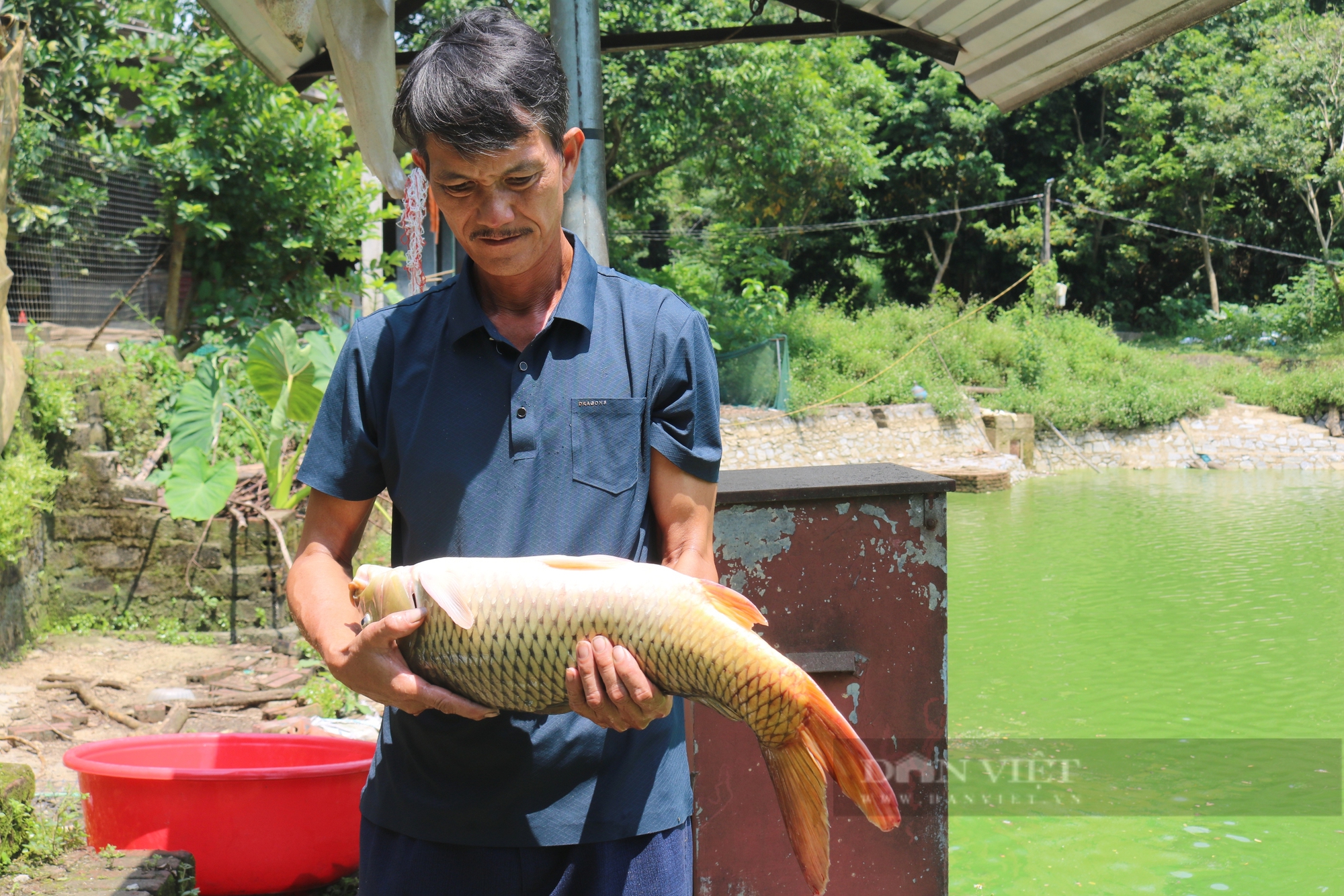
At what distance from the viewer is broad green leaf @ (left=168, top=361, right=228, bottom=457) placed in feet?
24.6

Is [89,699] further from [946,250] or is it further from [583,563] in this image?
[946,250]

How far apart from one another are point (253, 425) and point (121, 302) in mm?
1986

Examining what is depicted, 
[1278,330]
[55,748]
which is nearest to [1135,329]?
[1278,330]

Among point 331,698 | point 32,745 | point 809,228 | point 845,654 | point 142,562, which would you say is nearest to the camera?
point 845,654

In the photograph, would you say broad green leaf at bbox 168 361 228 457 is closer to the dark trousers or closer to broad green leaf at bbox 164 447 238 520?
broad green leaf at bbox 164 447 238 520

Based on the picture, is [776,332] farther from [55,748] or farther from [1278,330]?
[55,748]

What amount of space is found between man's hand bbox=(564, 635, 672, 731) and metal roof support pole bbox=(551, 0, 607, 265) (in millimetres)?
1742

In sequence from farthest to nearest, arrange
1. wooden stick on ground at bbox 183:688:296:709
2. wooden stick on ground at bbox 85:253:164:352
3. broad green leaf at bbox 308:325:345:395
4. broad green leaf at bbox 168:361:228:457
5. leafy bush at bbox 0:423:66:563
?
wooden stick on ground at bbox 85:253:164:352 → broad green leaf at bbox 308:325:345:395 → broad green leaf at bbox 168:361:228:457 → leafy bush at bbox 0:423:66:563 → wooden stick on ground at bbox 183:688:296:709

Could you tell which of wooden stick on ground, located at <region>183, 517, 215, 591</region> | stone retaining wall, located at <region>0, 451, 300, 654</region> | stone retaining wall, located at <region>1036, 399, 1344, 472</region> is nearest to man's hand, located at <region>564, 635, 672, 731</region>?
stone retaining wall, located at <region>0, 451, 300, 654</region>

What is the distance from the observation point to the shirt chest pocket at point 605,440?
1.48m

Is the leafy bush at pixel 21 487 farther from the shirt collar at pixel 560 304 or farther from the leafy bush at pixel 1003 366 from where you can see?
the leafy bush at pixel 1003 366

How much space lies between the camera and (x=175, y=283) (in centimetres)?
941

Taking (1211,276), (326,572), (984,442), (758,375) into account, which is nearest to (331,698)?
(326,572)

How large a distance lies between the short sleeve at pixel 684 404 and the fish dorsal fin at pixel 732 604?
16cm
